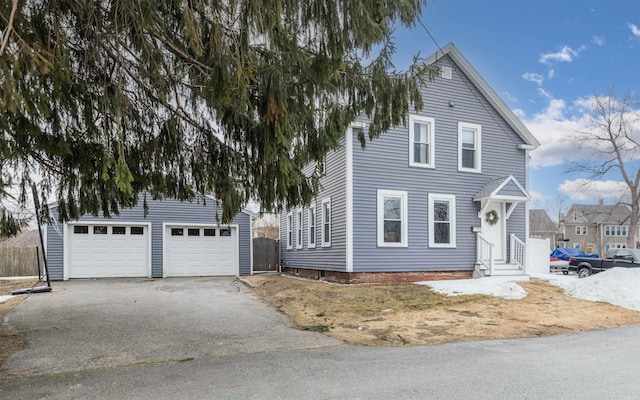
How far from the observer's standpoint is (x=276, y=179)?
6.11m

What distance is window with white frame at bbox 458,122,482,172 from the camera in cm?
1441

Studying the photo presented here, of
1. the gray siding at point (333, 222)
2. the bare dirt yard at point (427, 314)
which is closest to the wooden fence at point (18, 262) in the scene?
the gray siding at point (333, 222)

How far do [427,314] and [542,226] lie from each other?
1791 inches

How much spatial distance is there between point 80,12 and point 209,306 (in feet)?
24.5

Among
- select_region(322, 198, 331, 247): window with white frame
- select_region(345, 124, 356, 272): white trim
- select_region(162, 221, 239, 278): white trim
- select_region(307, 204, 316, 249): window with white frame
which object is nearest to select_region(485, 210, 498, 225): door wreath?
select_region(345, 124, 356, 272): white trim

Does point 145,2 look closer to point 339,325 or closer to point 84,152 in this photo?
point 84,152

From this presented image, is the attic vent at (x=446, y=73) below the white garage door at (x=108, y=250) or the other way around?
the other way around

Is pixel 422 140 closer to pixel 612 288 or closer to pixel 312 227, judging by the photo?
pixel 312 227

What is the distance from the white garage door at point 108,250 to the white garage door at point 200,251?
95 centimetres

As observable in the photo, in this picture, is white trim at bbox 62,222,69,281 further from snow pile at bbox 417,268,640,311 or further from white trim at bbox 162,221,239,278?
snow pile at bbox 417,268,640,311

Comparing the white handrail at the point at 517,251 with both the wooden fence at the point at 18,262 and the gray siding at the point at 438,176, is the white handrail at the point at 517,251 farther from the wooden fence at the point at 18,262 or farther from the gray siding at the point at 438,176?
the wooden fence at the point at 18,262

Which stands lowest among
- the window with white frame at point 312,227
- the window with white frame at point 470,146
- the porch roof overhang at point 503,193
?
the window with white frame at point 312,227

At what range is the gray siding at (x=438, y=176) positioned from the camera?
1308 centimetres

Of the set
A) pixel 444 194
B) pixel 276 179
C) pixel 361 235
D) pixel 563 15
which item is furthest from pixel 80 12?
pixel 563 15
